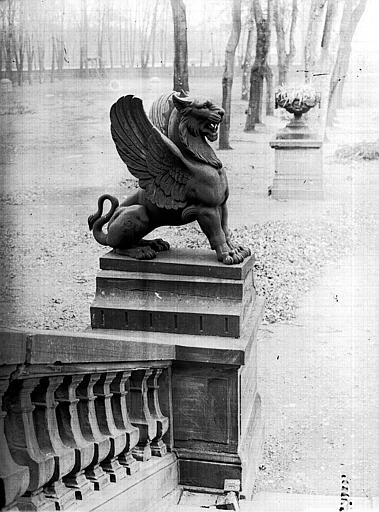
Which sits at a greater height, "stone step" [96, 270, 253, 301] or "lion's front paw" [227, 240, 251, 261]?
"lion's front paw" [227, 240, 251, 261]

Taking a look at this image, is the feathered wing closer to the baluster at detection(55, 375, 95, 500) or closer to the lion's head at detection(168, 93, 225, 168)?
the lion's head at detection(168, 93, 225, 168)

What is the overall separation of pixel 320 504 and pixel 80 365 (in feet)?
5.62

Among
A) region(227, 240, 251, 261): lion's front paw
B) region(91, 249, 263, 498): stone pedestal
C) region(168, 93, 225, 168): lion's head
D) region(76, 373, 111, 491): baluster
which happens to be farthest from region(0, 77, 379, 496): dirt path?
region(76, 373, 111, 491): baluster

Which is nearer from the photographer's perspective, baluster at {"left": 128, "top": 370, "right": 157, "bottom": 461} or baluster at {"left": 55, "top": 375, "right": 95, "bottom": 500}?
baluster at {"left": 55, "top": 375, "right": 95, "bottom": 500}

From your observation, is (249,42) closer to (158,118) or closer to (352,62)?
(352,62)

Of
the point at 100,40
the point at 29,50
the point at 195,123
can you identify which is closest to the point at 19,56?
the point at 29,50

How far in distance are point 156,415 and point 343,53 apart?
3222 millimetres

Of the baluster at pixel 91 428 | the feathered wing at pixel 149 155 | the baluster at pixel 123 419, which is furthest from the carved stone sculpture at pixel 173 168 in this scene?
the baluster at pixel 91 428

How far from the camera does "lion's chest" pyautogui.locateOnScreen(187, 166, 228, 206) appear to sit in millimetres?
3141

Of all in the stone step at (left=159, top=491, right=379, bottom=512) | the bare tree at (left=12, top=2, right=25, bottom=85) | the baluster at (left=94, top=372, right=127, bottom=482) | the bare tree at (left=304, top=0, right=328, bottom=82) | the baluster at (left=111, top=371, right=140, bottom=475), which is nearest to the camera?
the baluster at (left=94, top=372, right=127, bottom=482)

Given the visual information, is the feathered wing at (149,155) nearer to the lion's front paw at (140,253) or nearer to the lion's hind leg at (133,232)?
the lion's hind leg at (133,232)

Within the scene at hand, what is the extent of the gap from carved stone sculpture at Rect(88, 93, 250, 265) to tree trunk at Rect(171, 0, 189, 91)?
2.00m

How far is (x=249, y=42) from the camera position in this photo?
5.50 metres

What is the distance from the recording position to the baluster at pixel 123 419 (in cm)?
245
